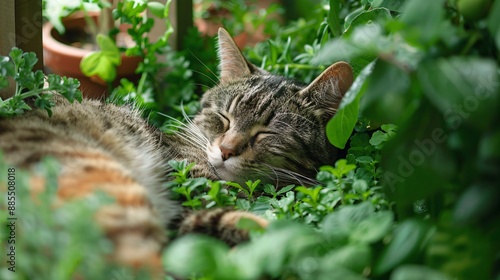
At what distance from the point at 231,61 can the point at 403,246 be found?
137 cm

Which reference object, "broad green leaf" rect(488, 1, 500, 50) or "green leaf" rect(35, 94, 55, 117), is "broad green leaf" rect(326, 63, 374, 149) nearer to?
"broad green leaf" rect(488, 1, 500, 50)

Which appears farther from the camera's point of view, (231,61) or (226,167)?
(231,61)

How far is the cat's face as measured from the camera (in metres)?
2.16

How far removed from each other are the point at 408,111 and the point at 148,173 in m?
0.86

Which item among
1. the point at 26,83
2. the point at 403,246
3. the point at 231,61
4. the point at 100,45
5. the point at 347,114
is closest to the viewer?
the point at 403,246

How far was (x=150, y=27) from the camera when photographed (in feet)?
8.73

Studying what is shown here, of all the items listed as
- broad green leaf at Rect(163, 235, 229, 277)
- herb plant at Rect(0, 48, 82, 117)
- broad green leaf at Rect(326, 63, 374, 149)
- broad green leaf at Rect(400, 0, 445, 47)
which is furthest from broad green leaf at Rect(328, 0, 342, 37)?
broad green leaf at Rect(163, 235, 229, 277)

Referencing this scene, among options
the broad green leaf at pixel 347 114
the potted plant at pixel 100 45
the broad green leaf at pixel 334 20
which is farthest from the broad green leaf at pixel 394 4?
the potted plant at pixel 100 45

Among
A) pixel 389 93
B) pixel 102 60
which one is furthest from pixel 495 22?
pixel 102 60

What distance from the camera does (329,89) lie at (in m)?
2.19

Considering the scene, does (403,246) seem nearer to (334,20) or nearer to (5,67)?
(5,67)

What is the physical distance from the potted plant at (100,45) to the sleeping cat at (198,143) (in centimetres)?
39

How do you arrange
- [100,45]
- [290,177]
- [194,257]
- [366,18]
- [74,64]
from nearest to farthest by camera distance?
[194,257] → [366,18] → [290,177] → [100,45] → [74,64]

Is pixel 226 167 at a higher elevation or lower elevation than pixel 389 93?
lower
